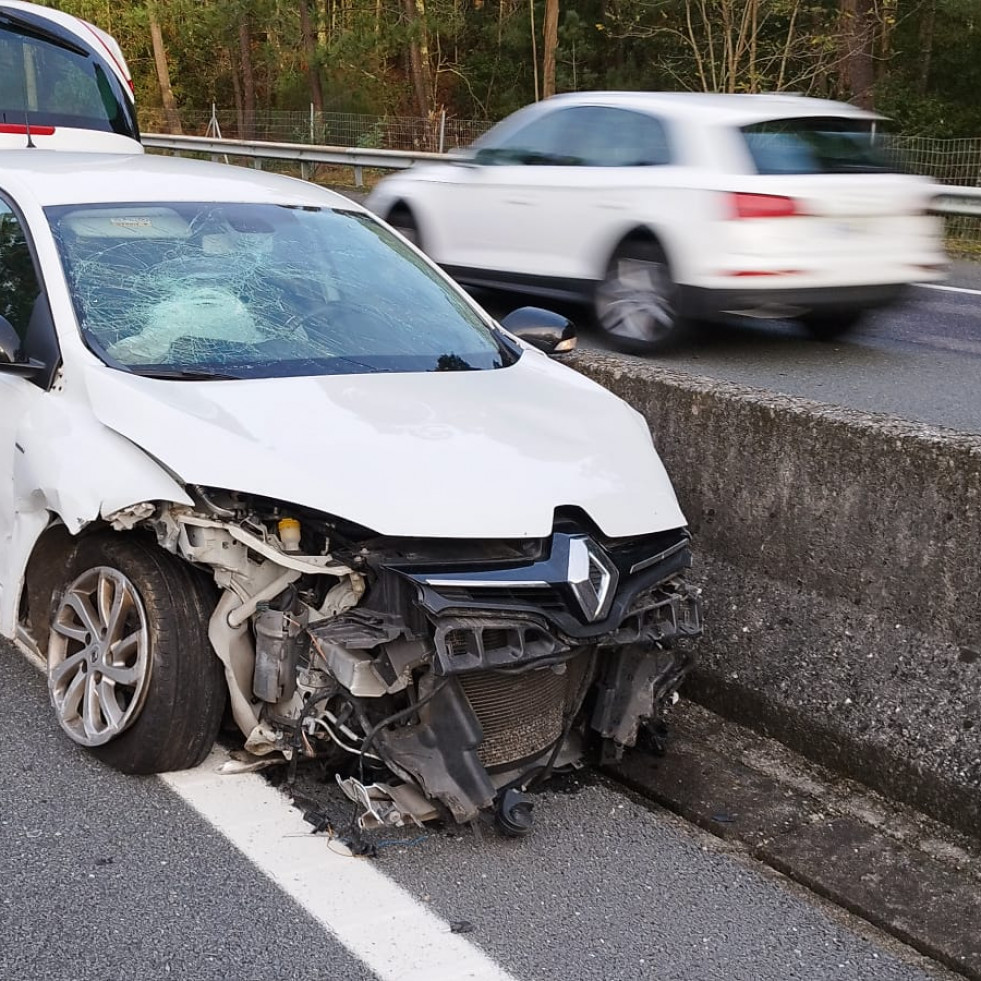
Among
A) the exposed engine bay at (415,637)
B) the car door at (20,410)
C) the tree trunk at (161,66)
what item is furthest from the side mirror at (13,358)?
the tree trunk at (161,66)

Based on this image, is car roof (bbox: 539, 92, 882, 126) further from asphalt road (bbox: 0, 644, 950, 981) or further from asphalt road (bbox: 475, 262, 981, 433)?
asphalt road (bbox: 0, 644, 950, 981)

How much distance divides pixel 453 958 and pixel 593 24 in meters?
36.3

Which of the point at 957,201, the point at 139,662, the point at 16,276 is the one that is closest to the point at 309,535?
the point at 139,662

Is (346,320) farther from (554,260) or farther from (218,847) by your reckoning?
(554,260)

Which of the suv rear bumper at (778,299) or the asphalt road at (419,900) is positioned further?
the suv rear bumper at (778,299)

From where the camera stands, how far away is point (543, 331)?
507 centimetres

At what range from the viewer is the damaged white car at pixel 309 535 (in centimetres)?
340

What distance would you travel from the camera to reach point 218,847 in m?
3.39

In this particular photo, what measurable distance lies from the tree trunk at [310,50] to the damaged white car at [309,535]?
36.2 meters

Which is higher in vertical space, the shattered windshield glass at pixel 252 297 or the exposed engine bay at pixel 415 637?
the shattered windshield glass at pixel 252 297

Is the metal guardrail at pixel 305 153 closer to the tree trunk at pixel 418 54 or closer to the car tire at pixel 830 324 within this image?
the car tire at pixel 830 324

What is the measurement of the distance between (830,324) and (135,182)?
578 cm

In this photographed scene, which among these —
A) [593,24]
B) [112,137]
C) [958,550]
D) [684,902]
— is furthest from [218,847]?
[593,24]

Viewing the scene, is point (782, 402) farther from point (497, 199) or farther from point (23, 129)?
point (23, 129)
